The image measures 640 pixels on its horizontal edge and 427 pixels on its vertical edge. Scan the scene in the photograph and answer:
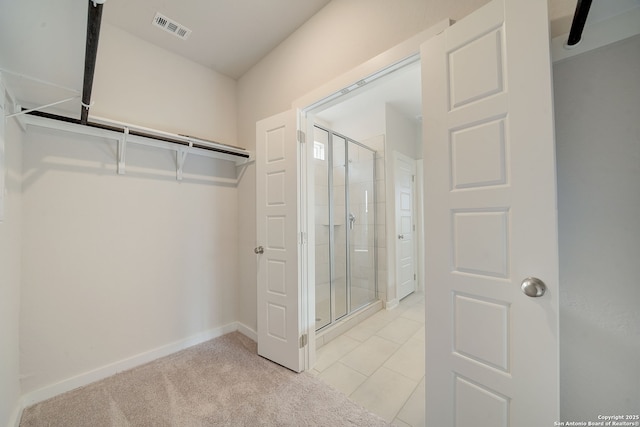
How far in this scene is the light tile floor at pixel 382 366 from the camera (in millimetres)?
1555

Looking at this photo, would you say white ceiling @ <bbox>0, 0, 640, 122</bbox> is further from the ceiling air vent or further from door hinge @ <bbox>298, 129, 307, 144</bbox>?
door hinge @ <bbox>298, 129, 307, 144</bbox>

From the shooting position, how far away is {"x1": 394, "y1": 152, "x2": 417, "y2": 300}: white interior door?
344 cm

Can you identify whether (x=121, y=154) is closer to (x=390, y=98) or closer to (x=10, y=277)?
(x=10, y=277)

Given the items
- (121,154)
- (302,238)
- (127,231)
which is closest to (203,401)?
(302,238)

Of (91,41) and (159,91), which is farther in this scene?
(159,91)

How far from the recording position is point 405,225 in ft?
12.0

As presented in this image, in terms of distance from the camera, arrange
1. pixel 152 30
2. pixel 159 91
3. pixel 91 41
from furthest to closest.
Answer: pixel 159 91 < pixel 152 30 < pixel 91 41

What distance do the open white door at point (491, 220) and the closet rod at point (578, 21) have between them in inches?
3.1

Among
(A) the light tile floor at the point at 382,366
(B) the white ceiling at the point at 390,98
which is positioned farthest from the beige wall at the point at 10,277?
(B) the white ceiling at the point at 390,98

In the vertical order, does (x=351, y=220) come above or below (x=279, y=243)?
above

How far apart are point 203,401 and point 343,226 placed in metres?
2.18

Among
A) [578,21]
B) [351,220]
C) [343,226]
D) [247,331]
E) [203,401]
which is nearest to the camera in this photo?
[578,21]

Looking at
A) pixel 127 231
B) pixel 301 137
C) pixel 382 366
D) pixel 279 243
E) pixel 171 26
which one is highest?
pixel 171 26

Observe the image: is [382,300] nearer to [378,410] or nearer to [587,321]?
[378,410]
